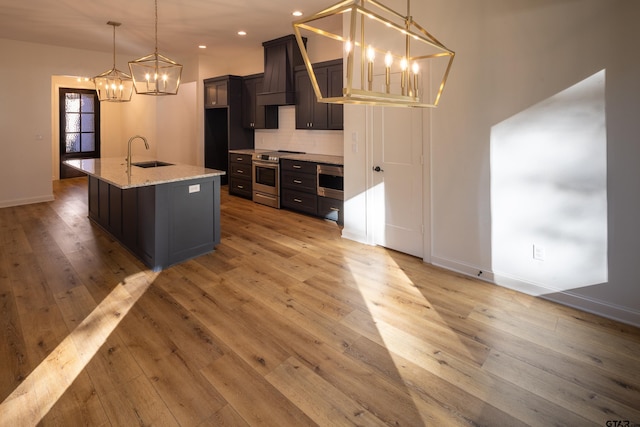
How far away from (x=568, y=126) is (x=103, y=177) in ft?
13.5

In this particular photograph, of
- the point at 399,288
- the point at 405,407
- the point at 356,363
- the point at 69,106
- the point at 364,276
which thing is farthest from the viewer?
the point at 69,106

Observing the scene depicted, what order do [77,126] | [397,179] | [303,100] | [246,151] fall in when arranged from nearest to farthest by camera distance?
1. [397,179]
2. [303,100]
3. [246,151]
4. [77,126]

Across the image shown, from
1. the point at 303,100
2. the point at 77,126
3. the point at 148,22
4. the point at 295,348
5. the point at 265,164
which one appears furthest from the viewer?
the point at 77,126

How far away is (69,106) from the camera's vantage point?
379 inches

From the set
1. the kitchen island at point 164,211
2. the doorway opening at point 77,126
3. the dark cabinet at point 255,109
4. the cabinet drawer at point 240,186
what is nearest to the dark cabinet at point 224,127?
the dark cabinet at point 255,109

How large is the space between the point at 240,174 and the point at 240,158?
313 millimetres

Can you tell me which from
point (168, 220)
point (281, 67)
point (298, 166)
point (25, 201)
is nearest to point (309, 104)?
point (281, 67)

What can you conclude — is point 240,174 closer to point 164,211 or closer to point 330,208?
point 330,208

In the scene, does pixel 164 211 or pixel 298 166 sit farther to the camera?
pixel 298 166

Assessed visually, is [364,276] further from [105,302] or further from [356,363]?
[105,302]

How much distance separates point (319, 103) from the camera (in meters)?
5.71

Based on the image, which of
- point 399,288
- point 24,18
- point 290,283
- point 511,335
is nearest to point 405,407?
point 511,335

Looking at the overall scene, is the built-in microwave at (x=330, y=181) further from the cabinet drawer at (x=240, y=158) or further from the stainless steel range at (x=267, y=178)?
the cabinet drawer at (x=240, y=158)

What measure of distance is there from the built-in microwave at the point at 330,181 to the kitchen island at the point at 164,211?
5.78 ft
